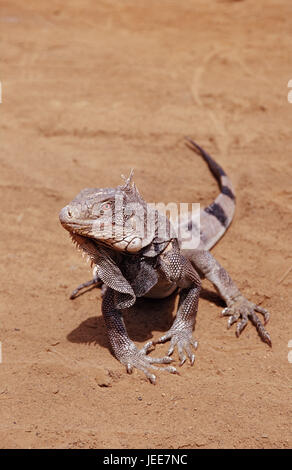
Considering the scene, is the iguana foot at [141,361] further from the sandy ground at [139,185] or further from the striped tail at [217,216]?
the striped tail at [217,216]

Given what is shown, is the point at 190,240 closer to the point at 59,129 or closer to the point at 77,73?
the point at 59,129

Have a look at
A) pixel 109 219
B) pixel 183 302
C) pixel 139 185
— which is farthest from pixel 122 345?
pixel 139 185

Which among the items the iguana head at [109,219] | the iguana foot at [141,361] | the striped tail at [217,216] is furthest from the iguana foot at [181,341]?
the striped tail at [217,216]

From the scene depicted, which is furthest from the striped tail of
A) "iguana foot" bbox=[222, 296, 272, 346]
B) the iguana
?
"iguana foot" bbox=[222, 296, 272, 346]

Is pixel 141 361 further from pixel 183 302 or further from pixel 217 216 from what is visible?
pixel 217 216

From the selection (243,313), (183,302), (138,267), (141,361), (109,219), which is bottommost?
(141,361)

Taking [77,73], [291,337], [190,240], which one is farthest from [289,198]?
[77,73]

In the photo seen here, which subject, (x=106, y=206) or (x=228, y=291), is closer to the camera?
(x=106, y=206)

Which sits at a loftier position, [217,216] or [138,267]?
[138,267]

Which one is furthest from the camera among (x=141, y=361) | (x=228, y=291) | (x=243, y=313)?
(x=228, y=291)
